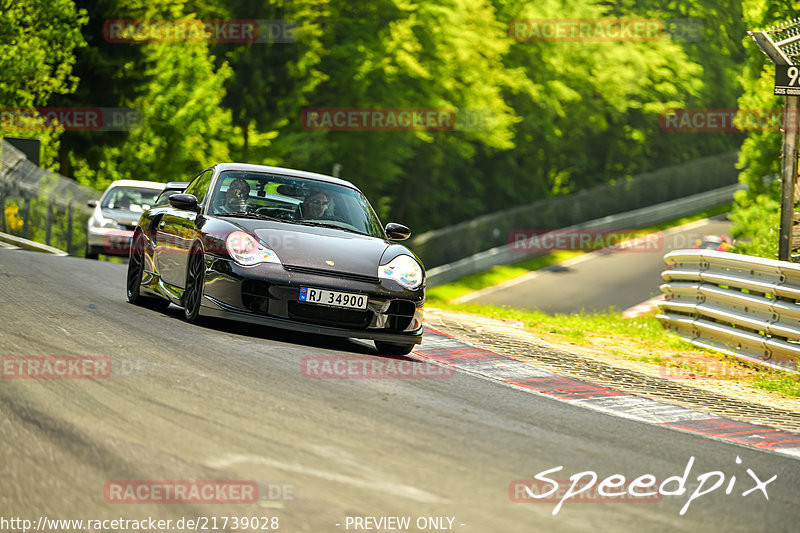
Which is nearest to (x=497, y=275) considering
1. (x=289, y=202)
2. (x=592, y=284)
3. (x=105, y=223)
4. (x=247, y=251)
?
(x=592, y=284)

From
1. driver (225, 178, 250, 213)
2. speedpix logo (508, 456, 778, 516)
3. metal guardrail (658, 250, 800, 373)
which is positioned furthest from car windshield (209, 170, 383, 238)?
speedpix logo (508, 456, 778, 516)

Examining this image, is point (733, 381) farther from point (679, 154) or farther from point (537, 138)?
point (679, 154)

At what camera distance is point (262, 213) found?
33.0 feet

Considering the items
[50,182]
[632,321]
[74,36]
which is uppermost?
[74,36]

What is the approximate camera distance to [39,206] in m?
23.9

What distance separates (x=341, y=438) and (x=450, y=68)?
42.8 metres

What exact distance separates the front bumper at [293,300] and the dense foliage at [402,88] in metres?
20.7

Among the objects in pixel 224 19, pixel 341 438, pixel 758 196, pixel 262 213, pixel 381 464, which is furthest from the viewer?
pixel 224 19

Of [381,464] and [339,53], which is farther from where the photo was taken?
[339,53]

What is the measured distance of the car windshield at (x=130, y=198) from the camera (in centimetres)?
2203

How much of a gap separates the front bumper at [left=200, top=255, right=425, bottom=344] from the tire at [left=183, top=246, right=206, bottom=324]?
184 millimetres

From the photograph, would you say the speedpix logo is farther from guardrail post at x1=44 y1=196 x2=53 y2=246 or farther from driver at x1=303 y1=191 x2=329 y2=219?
guardrail post at x1=44 y1=196 x2=53 y2=246

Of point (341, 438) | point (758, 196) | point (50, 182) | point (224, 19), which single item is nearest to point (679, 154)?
point (224, 19)

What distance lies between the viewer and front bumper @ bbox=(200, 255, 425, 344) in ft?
29.4
